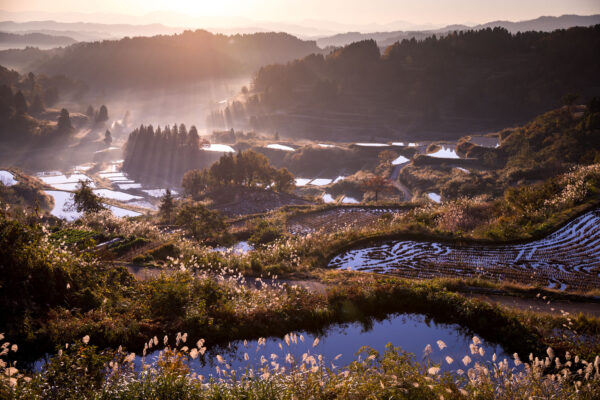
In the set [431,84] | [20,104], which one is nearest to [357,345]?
[431,84]

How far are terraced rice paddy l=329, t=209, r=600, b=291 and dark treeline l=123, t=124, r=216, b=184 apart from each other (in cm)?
9755

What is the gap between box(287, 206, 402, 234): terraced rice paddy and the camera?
26.2 m

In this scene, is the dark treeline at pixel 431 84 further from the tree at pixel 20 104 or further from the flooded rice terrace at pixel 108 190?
the tree at pixel 20 104

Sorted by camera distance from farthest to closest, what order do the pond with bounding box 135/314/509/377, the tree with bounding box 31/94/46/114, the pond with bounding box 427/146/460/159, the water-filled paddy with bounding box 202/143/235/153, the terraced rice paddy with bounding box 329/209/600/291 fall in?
the tree with bounding box 31/94/46/114 → the water-filled paddy with bounding box 202/143/235/153 → the pond with bounding box 427/146/460/159 → the terraced rice paddy with bounding box 329/209/600/291 → the pond with bounding box 135/314/509/377

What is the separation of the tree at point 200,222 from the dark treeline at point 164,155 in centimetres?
8608

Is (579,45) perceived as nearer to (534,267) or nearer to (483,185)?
(483,185)

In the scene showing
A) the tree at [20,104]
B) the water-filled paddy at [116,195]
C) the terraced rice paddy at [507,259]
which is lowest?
the water-filled paddy at [116,195]

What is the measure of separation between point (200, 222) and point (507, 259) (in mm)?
17207

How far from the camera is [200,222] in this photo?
24.8 meters

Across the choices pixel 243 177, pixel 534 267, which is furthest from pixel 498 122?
pixel 534 267

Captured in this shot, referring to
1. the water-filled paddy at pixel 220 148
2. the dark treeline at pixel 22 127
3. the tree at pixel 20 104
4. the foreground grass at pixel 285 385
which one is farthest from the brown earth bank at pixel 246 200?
the tree at pixel 20 104

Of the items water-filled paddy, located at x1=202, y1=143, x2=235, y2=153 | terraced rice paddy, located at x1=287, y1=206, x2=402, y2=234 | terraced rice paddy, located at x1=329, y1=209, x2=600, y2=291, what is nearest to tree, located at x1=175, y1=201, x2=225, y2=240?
terraced rice paddy, located at x1=287, y1=206, x2=402, y2=234

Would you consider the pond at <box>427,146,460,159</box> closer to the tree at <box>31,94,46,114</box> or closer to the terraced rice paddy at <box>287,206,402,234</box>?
the terraced rice paddy at <box>287,206,402,234</box>

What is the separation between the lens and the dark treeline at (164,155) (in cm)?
10988
